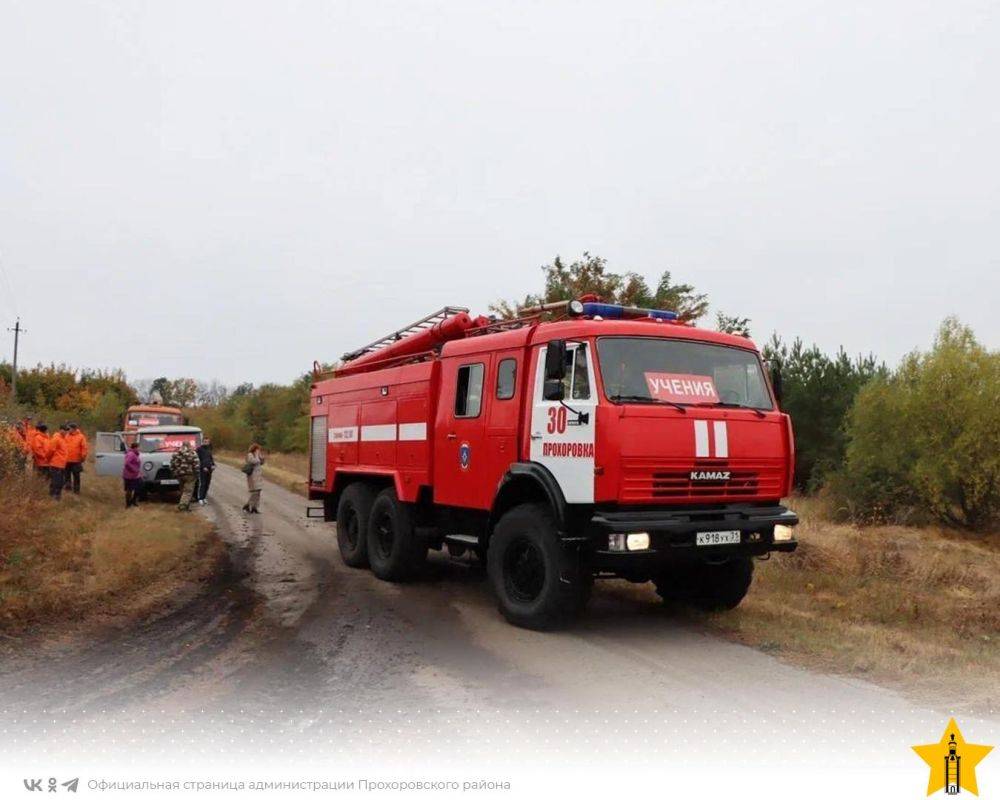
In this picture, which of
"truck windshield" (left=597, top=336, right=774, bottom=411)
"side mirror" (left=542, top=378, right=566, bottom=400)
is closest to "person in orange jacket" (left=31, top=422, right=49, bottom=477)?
"side mirror" (left=542, top=378, right=566, bottom=400)

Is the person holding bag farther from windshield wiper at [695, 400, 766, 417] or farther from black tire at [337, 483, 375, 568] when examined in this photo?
windshield wiper at [695, 400, 766, 417]

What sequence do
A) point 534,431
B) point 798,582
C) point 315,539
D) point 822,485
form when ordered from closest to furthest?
point 534,431
point 798,582
point 315,539
point 822,485

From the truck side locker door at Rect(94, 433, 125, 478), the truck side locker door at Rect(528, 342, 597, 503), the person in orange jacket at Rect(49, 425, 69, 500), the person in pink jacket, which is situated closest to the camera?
the truck side locker door at Rect(528, 342, 597, 503)

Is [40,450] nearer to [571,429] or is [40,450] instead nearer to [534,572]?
[534,572]

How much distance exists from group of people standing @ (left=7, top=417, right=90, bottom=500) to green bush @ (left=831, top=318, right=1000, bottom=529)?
17.9 metres

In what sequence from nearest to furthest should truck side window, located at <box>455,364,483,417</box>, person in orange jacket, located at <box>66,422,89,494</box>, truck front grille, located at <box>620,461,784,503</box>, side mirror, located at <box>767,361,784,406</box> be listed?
1. truck front grille, located at <box>620,461,784,503</box>
2. side mirror, located at <box>767,361,784,406</box>
3. truck side window, located at <box>455,364,483,417</box>
4. person in orange jacket, located at <box>66,422,89,494</box>

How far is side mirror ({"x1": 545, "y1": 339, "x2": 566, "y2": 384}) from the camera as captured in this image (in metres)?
6.85

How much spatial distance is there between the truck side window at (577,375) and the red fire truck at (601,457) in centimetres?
1

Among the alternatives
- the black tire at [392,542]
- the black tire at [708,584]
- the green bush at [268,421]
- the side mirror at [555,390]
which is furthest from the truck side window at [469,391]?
the green bush at [268,421]

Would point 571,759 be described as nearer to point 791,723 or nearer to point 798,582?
point 791,723

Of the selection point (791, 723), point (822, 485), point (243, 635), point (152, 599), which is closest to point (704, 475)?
point (791, 723)

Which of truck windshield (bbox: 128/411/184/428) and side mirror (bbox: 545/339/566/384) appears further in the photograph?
truck windshield (bbox: 128/411/184/428)

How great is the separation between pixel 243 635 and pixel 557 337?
3.82m

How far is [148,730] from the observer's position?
4.68 m
